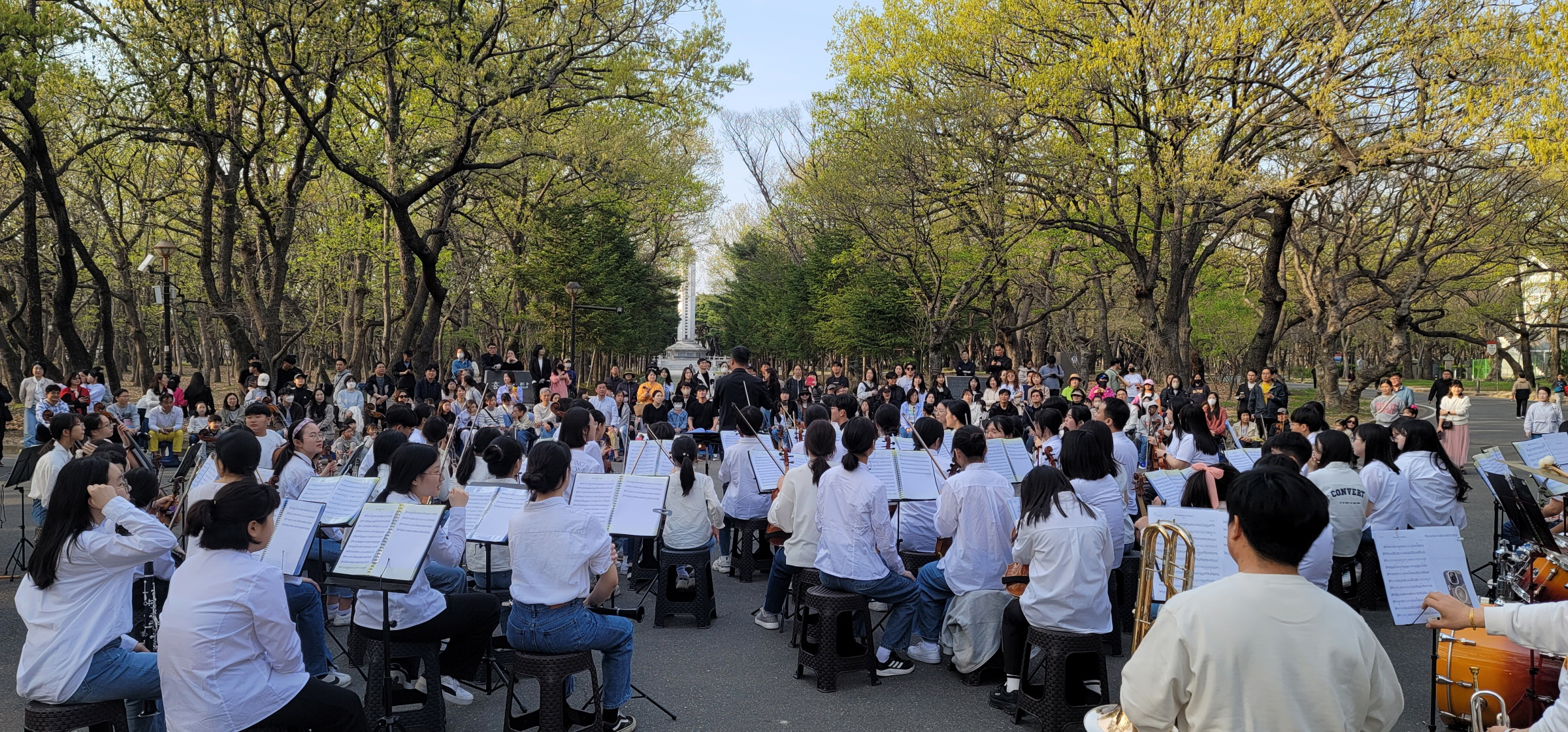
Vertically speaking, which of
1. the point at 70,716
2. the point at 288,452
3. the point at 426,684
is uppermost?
the point at 288,452

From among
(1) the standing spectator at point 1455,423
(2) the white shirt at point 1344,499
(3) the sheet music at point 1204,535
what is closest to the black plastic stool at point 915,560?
(3) the sheet music at point 1204,535

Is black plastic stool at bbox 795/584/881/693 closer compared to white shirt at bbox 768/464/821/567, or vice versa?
black plastic stool at bbox 795/584/881/693

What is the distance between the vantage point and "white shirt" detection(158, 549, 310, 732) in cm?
345

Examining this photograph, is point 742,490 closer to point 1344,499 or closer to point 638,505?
point 638,505

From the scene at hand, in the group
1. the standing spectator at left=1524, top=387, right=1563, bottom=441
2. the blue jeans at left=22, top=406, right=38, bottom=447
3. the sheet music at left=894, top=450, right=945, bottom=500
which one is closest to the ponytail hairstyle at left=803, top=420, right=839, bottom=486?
the sheet music at left=894, top=450, right=945, bottom=500

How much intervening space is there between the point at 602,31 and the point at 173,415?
1062 cm

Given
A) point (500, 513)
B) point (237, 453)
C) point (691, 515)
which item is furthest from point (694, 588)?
point (237, 453)

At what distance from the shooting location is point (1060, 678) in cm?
480

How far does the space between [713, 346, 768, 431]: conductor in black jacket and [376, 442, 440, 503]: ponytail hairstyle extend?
580cm

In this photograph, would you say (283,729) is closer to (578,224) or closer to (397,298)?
(578,224)

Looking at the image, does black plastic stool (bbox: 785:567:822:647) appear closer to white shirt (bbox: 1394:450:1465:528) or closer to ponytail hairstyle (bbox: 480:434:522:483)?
ponytail hairstyle (bbox: 480:434:522:483)

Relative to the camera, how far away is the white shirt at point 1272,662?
228cm

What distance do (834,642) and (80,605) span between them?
143 inches

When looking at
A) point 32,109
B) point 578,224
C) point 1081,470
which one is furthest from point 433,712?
point 578,224
